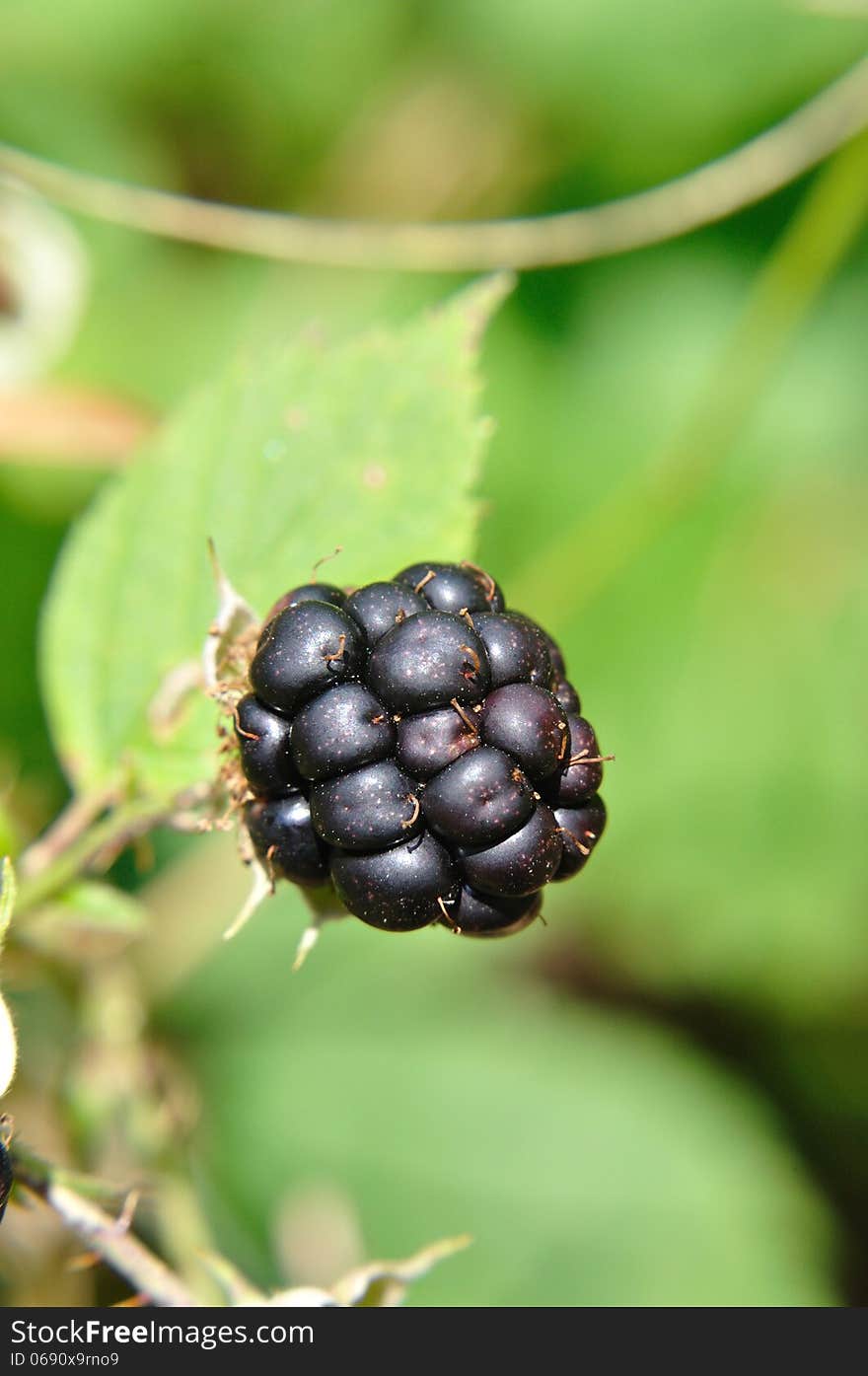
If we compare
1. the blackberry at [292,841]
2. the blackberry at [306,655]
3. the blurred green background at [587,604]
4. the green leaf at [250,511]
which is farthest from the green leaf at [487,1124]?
the blackberry at [306,655]

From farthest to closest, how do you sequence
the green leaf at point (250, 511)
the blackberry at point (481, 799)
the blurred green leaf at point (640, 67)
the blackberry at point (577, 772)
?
the blurred green leaf at point (640, 67), the green leaf at point (250, 511), the blackberry at point (577, 772), the blackberry at point (481, 799)

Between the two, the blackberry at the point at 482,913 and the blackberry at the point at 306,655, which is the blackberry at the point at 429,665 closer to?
the blackberry at the point at 306,655

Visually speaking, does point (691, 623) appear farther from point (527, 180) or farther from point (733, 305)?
point (527, 180)

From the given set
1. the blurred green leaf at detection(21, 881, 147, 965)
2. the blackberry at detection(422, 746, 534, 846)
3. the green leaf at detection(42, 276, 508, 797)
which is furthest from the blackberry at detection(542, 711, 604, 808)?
the blurred green leaf at detection(21, 881, 147, 965)

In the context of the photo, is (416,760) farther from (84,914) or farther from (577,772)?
(84,914)

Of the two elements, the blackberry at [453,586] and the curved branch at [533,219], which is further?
the curved branch at [533,219]

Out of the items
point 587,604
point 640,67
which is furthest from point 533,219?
point 587,604
